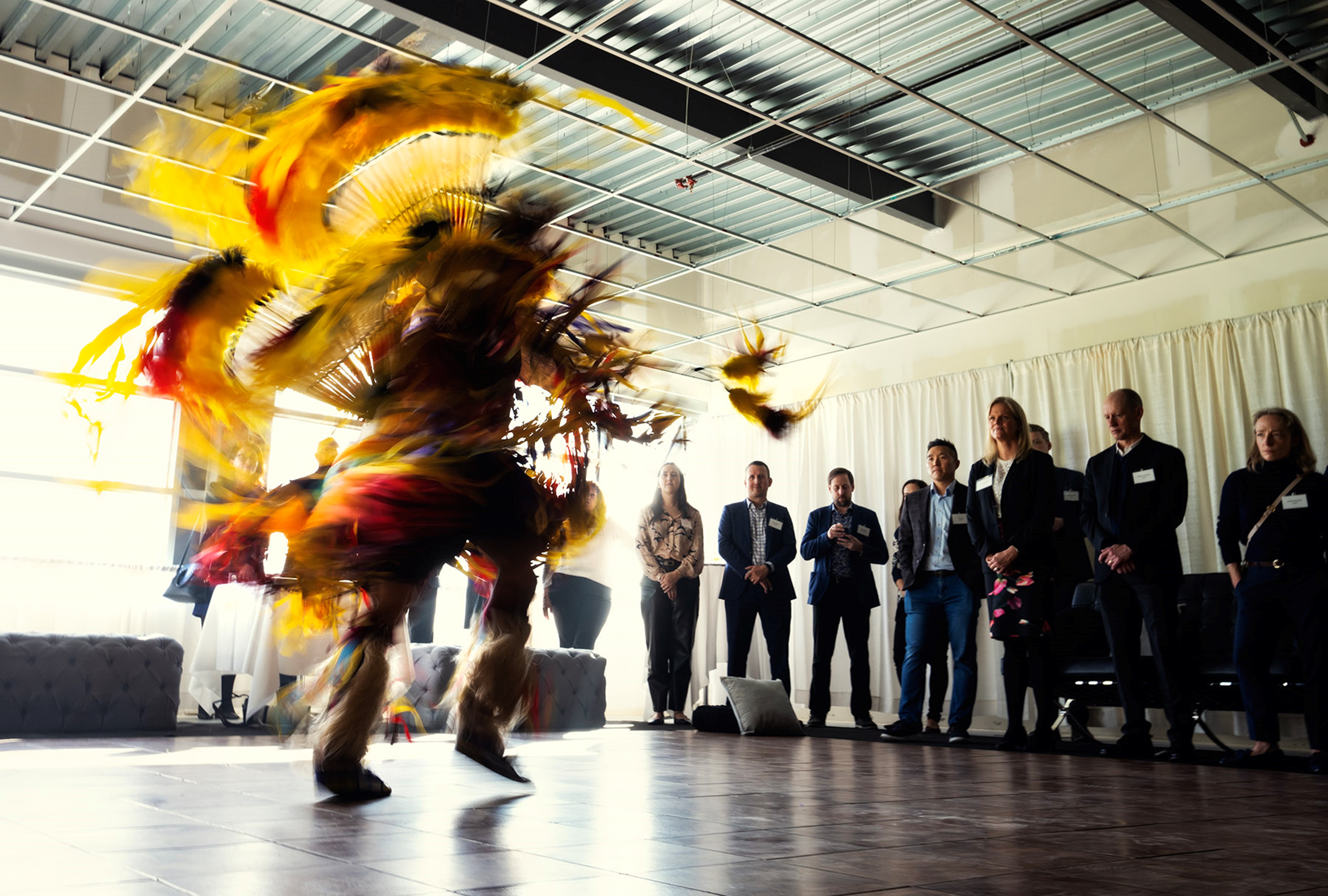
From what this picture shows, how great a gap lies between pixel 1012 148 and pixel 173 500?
639 cm

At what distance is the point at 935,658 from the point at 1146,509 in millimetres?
1775

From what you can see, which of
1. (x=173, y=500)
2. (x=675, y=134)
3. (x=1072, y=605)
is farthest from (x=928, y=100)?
(x=173, y=500)

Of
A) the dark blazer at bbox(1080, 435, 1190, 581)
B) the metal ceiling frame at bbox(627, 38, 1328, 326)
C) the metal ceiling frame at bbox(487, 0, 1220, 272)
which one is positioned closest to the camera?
the dark blazer at bbox(1080, 435, 1190, 581)

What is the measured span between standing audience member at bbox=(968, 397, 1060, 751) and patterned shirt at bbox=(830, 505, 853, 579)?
1.81 meters

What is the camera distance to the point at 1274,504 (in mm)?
4129

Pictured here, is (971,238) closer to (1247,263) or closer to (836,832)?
(1247,263)

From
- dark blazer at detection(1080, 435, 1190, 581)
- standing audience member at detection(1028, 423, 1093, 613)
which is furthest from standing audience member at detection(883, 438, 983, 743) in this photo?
dark blazer at detection(1080, 435, 1190, 581)

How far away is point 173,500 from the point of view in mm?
7445

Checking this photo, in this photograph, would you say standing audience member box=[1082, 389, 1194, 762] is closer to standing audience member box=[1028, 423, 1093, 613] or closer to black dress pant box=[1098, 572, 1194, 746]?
black dress pant box=[1098, 572, 1194, 746]

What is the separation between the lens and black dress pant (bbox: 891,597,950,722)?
18.7 ft

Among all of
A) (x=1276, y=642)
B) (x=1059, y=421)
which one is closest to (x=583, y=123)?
(x=1059, y=421)

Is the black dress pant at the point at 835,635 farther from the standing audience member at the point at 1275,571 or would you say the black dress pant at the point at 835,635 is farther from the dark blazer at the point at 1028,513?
the standing audience member at the point at 1275,571

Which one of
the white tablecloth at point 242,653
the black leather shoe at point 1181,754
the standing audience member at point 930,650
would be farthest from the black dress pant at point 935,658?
the white tablecloth at point 242,653

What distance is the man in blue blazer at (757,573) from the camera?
6.71 meters
